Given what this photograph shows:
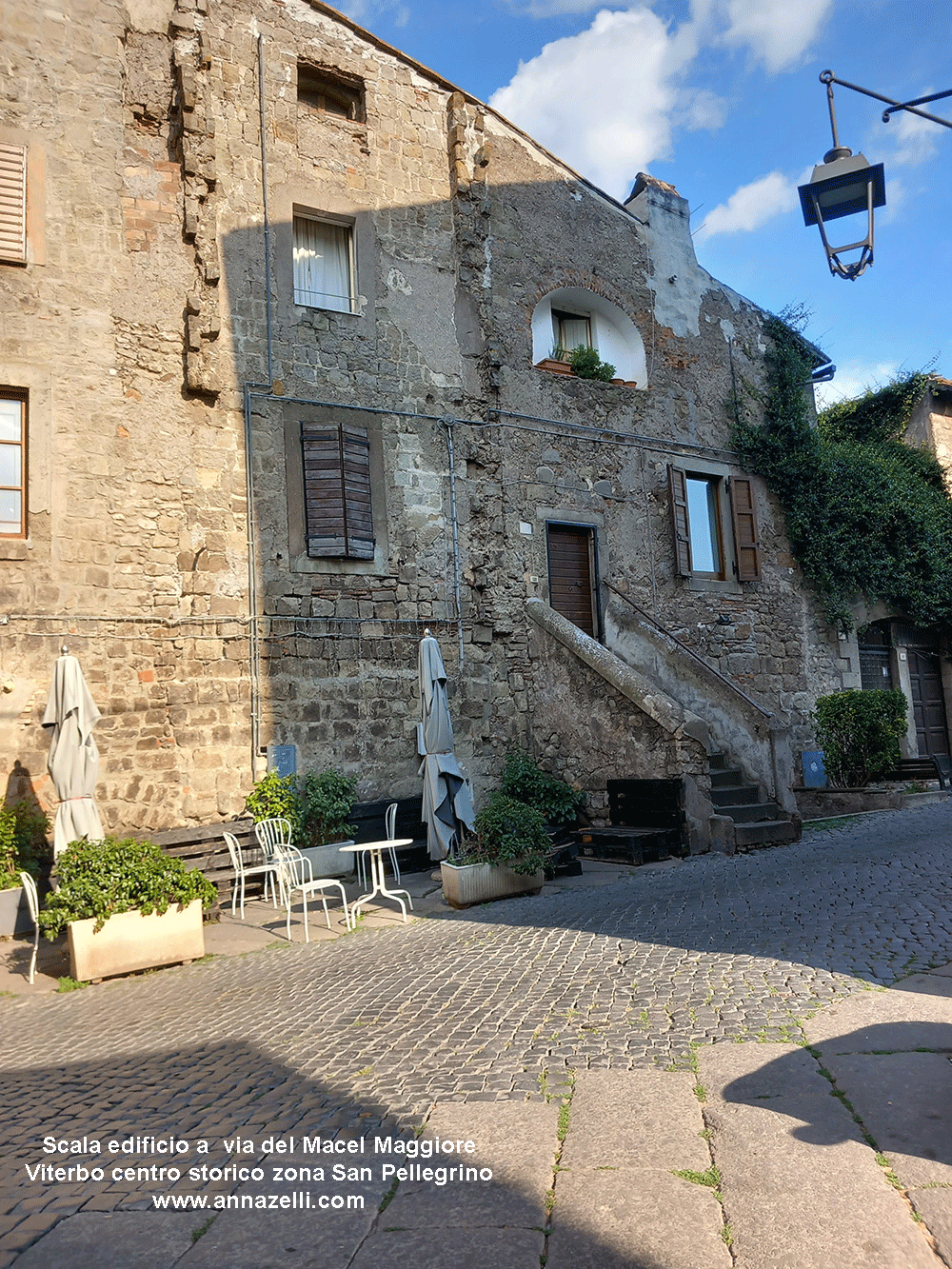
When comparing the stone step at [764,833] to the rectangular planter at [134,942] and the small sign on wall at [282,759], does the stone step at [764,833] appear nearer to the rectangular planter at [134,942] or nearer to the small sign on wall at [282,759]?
the small sign on wall at [282,759]

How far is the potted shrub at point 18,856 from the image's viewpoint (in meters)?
7.38

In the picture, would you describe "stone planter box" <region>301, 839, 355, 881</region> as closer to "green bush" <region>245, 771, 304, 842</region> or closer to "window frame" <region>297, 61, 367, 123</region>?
"green bush" <region>245, 771, 304, 842</region>

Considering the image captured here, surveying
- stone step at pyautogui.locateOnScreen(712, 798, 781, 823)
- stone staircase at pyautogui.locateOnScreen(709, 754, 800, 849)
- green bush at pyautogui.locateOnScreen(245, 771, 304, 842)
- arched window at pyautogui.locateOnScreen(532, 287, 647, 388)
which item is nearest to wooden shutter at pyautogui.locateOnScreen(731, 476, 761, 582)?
arched window at pyautogui.locateOnScreen(532, 287, 647, 388)

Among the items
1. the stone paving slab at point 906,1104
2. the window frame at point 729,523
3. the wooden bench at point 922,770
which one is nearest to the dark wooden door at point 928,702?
the wooden bench at point 922,770

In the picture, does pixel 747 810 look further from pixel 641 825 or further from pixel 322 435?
pixel 322 435

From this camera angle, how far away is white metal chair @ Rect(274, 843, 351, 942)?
6.73 metres

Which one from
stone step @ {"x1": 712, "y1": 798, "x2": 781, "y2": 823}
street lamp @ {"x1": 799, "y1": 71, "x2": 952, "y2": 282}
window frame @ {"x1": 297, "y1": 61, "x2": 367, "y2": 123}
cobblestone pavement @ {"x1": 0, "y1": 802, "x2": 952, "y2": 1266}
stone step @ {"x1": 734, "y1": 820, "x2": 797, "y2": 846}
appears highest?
window frame @ {"x1": 297, "y1": 61, "x2": 367, "y2": 123}

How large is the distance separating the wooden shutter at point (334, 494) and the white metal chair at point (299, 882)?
3521 millimetres

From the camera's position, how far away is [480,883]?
300 inches

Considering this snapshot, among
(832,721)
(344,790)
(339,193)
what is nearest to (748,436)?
(832,721)

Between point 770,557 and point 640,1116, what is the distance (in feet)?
40.0

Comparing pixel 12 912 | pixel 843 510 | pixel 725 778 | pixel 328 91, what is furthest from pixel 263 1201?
pixel 843 510

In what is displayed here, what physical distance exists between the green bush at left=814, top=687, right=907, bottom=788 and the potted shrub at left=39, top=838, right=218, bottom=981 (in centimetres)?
918

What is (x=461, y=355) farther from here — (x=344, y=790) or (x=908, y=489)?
(x=908, y=489)
